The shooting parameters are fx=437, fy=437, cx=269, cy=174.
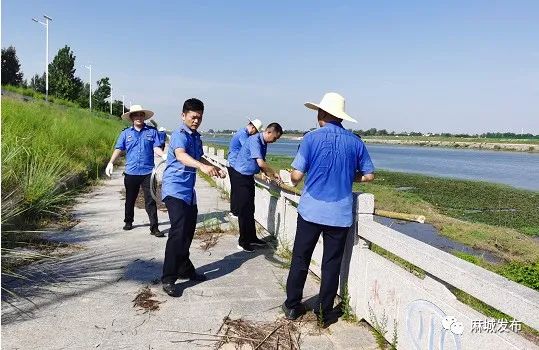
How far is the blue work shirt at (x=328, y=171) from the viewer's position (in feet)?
11.3

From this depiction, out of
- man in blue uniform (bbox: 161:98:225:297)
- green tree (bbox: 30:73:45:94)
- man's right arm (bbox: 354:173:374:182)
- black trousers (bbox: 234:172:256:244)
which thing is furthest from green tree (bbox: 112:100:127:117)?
man's right arm (bbox: 354:173:374:182)

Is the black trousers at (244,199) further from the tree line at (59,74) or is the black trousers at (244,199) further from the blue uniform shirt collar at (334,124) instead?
the tree line at (59,74)

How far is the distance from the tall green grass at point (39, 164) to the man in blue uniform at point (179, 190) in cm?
159

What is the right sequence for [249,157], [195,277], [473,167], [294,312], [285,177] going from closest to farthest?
[294,312]
[195,277]
[285,177]
[249,157]
[473,167]

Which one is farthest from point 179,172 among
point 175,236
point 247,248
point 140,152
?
point 140,152

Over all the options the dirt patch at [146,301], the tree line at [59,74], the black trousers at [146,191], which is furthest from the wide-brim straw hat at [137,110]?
the tree line at [59,74]

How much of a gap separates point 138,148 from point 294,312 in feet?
12.7

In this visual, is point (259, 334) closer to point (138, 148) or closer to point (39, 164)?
point (138, 148)

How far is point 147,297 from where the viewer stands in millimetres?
4129

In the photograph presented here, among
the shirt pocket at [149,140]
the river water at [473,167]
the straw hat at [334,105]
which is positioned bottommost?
the river water at [473,167]

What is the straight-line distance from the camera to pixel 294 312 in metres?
3.74

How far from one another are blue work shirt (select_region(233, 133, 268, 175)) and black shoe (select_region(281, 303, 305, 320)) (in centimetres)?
222

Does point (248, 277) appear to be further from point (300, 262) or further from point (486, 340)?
point (486, 340)

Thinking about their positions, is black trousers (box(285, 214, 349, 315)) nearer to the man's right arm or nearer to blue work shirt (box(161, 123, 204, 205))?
the man's right arm
